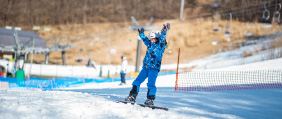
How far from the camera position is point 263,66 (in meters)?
17.2

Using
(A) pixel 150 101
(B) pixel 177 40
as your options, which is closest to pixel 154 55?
(A) pixel 150 101

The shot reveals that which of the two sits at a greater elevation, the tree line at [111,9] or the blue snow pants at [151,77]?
the tree line at [111,9]

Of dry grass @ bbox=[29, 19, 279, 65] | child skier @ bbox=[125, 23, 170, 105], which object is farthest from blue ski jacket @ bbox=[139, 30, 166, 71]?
dry grass @ bbox=[29, 19, 279, 65]

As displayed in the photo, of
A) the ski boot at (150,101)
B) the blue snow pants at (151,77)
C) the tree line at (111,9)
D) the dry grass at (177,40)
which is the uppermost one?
the tree line at (111,9)

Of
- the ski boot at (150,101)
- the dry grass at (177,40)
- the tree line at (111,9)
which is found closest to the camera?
the ski boot at (150,101)

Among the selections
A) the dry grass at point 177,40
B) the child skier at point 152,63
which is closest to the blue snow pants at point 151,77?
the child skier at point 152,63

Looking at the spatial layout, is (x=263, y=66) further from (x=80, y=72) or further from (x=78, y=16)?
(x=78, y=16)

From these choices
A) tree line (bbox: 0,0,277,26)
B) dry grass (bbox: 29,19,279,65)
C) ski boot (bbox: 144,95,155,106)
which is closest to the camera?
ski boot (bbox: 144,95,155,106)

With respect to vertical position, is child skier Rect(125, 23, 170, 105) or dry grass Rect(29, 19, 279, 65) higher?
dry grass Rect(29, 19, 279, 65)

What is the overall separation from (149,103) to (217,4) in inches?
2991

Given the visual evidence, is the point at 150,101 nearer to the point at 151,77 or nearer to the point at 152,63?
the point at 151,77

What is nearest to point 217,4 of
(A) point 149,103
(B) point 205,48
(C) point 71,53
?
(B) point 205,48

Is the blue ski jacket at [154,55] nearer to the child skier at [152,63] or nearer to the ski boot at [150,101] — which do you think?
the child skier at [152,63]

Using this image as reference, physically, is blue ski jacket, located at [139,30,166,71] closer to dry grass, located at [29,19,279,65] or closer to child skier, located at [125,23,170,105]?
child skier, located at [125,23,170,105]
